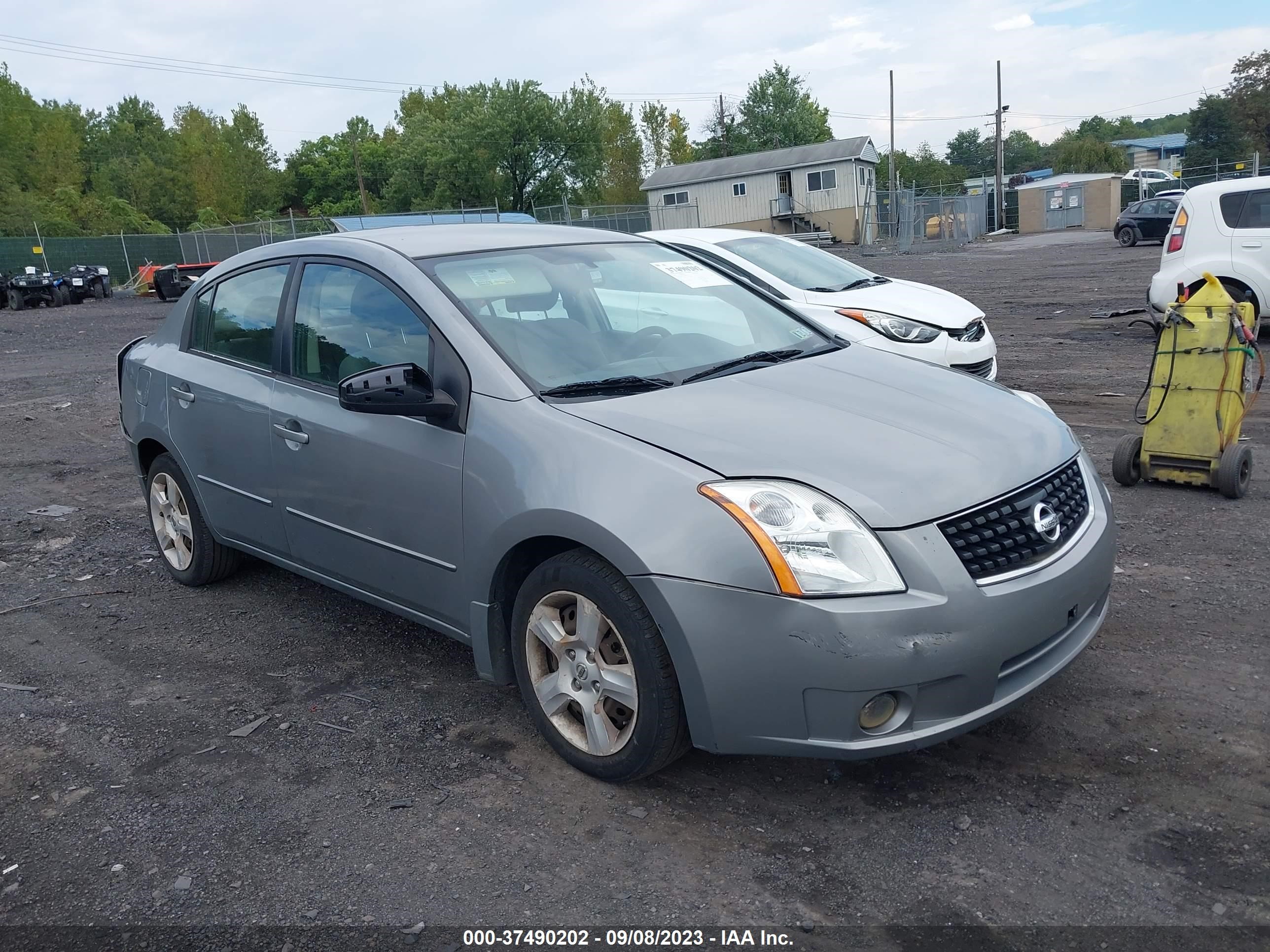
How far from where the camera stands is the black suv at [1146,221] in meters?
30.8

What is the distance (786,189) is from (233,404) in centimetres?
5683

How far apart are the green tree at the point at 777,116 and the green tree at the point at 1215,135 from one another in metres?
28.3

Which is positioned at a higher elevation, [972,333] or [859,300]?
[859,300]

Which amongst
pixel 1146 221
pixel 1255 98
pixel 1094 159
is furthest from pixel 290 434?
pixel 1094 159

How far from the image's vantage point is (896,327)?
8.05m

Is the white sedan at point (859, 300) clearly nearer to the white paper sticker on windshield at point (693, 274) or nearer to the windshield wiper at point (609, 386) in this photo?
the white paper sticker on windshield at point (693, 274)

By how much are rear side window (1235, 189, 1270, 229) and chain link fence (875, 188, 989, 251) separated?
2804 cm

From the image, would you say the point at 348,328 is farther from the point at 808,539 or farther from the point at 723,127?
the point at 723,127

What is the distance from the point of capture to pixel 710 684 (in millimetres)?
2797

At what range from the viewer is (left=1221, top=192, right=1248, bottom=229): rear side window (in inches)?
419

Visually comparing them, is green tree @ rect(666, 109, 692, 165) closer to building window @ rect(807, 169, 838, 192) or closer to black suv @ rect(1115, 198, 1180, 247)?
building window @ rect(807, 169, 838, 192)

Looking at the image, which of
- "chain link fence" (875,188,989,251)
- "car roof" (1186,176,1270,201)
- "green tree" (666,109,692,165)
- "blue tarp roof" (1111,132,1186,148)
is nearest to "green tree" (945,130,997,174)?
"blue tarp roof" (1111,132,1186,148)

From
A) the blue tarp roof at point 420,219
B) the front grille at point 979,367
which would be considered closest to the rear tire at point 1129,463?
the front grille at point 979,367

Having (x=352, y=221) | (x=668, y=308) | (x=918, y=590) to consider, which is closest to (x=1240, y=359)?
(x=668, y=308)
